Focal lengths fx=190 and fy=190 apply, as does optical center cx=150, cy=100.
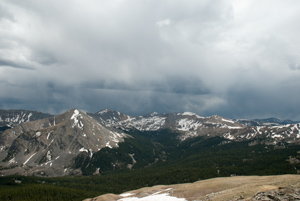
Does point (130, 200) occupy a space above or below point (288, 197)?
below

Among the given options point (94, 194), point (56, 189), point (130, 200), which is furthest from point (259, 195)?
point (56, 189)

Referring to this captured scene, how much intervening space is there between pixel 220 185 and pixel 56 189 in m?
183

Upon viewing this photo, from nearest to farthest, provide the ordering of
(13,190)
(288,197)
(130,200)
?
(288,197) → (130,200) → (13,190)

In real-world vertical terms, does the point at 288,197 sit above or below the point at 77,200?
above

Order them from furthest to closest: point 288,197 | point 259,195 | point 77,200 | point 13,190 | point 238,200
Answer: point 13,190, point 77,200, point 238,200, point 259,195, point 288,197

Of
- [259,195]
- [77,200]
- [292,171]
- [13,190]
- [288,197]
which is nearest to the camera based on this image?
[288,197]

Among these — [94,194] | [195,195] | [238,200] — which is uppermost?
[238,200]

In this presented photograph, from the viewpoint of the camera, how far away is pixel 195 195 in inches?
2271

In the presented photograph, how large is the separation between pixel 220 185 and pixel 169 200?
58.2ft

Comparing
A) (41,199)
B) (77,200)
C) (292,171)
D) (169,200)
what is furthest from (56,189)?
(292,171)

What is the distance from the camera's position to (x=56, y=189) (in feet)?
623

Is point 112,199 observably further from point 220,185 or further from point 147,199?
point 220,185

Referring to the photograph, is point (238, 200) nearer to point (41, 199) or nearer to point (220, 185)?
point (220, 185)

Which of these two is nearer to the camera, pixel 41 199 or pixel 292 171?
pixel 41 199
